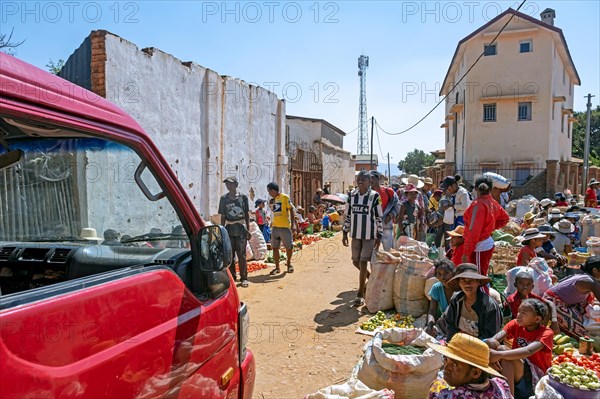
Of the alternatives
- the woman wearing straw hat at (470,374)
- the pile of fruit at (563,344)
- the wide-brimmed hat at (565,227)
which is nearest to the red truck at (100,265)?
the woman wearing straw hat at (470,374)

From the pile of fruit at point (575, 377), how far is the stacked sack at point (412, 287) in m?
2.50

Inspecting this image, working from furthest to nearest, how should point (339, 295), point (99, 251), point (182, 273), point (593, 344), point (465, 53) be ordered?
point (465, 53)
point (339, 295)
point (593, 344)
point (99, 251)
point (182, 273)

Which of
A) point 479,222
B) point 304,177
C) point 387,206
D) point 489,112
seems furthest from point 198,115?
point 489,112

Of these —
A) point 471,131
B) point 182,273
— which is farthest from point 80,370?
point 471,131

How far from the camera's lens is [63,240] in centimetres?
252

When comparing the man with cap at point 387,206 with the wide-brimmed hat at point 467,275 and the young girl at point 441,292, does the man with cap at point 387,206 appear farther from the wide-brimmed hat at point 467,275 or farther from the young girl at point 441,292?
the wide-brimmed hat at point 467,275

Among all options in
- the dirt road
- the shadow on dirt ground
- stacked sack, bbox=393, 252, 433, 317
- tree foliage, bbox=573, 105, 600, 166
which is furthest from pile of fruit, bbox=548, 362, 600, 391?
tree foliage, bbox=573, 105, 600, 166

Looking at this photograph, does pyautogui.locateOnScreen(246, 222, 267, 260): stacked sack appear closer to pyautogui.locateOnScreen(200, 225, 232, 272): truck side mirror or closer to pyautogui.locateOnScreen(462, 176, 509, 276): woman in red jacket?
pyautogui.locateOnScreen(462, 176, 509, 276): woman in red jacket

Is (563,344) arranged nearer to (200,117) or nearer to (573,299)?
(573,299)

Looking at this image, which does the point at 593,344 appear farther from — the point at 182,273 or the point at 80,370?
Answer: the point at 80,370

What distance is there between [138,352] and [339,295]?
18.8 feet

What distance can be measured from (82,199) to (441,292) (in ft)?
11.5

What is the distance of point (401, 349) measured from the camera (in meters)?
3.69

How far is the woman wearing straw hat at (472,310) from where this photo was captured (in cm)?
369
